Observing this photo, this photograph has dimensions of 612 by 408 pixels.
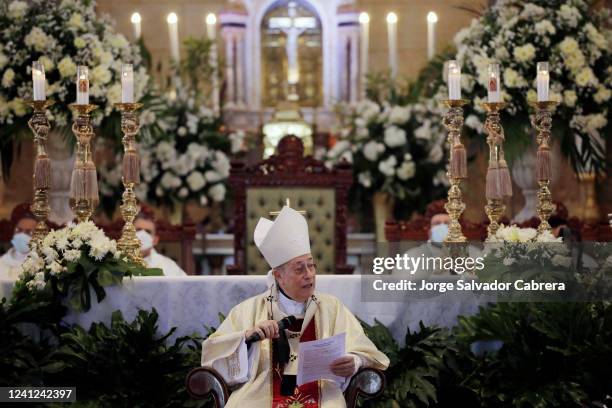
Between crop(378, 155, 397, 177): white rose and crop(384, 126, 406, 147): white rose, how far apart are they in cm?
11

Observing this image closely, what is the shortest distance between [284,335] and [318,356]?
286 mm

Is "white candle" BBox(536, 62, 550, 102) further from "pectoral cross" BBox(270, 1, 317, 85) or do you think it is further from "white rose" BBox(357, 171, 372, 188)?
"pectoral cross" BBox(270, 1, 317, 85)

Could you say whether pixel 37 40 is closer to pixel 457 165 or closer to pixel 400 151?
pixel 400 151

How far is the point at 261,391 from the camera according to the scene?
5098 mm

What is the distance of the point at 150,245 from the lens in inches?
303

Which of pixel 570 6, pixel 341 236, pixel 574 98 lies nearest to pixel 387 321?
pixel 341 236

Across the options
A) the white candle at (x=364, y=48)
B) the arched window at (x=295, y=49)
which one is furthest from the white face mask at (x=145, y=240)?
the arched window at (x=295, y=49)

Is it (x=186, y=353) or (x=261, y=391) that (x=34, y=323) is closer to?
(x=186, y=353)

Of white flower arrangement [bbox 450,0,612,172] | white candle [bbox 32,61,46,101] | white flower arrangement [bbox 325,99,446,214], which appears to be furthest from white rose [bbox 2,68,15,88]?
white flower arrangement [bbox 450,0,612,172]

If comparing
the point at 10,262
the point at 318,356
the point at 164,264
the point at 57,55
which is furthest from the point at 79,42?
the point at 318,356

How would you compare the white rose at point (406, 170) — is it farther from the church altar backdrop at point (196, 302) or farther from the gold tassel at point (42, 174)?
the gold tassel at point (42, 174)

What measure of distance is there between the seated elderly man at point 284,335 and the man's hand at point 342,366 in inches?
2.4

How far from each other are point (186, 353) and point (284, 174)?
2.64m

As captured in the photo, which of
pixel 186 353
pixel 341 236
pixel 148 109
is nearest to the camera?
pixel 186 353
